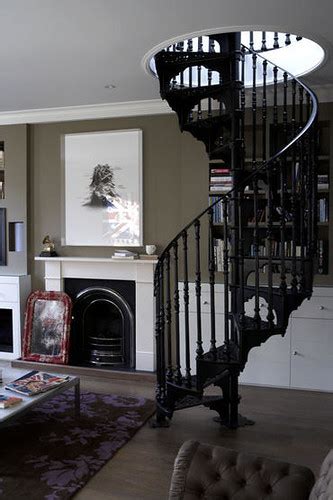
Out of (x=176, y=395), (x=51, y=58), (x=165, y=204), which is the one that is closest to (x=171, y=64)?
(x=51, y=58)

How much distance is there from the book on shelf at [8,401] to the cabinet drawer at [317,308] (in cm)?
264

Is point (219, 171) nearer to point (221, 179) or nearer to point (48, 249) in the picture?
point (221, 179)

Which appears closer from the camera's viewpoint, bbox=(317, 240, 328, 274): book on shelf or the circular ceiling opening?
the circular ceiling opening

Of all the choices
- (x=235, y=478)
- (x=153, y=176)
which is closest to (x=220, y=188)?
(x=153, y=176)

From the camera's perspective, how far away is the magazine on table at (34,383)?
3.49 m

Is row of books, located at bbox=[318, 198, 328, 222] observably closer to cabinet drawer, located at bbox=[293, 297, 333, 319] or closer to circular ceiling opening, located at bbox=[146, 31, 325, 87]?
cabinet drawer, located at bbox=[293, 297, 333, 319]

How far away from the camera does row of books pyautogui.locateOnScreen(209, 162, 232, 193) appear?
4828 millimetres

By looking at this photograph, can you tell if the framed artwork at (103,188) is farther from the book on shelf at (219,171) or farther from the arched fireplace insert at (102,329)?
the book on shelf at (219,171)

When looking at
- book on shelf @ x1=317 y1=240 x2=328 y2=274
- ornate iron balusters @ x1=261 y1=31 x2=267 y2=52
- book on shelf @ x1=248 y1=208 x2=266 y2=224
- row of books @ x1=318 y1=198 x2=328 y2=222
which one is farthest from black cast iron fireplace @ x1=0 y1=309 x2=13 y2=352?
ornate iron balusters @ x1=261 y1=31 x2=267 y2=52

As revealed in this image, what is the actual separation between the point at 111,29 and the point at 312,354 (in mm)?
3332

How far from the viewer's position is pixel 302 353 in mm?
4504

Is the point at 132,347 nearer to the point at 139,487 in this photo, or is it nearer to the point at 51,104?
the point at 139,487

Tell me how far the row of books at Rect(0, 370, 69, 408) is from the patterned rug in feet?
1.14

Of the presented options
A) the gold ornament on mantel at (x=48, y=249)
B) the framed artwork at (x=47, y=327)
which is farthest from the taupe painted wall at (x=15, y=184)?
the framed artwork at (x=47, y=327)
